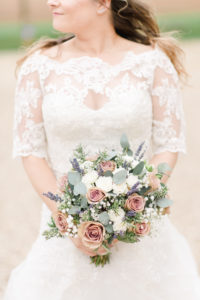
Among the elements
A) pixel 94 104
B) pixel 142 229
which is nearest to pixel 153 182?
pixel 142 229

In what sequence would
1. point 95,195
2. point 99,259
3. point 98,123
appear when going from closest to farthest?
point 95,195 < point 99,259 < point 98,123

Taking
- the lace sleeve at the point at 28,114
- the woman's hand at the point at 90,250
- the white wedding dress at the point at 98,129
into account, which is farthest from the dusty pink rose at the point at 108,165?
the lace sleeve at the point at 28,114

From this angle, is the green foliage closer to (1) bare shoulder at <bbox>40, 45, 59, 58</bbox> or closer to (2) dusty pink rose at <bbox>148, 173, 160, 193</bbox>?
(2) dusty pink rose at <bbox>148, 173, 160, 193</bbox>

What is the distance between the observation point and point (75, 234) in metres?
2.33

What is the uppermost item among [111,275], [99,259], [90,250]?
[90,250]

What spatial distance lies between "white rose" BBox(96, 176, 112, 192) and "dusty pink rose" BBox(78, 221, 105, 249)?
0.16m

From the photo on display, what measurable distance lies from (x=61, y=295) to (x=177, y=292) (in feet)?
2.21

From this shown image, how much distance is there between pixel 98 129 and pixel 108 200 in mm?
654

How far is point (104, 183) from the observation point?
2219 mm

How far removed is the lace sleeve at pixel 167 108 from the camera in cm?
291

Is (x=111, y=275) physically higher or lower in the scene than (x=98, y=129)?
lower

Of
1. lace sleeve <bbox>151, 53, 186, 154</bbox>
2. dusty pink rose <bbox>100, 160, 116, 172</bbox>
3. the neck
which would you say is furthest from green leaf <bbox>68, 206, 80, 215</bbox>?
the neck

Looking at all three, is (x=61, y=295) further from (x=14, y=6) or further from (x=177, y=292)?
(x=14, y=6)

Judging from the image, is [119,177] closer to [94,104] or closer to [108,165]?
[108,165]
